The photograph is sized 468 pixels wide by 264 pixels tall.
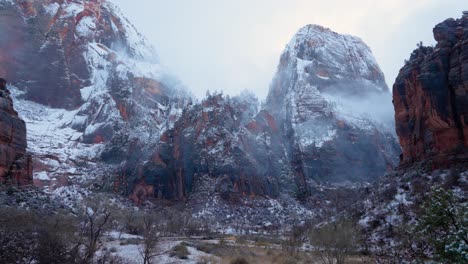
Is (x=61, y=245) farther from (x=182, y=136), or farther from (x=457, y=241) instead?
(x=182, y=136)

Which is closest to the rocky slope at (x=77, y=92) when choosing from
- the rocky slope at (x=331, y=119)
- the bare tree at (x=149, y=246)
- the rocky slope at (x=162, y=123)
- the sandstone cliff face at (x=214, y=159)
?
the rocky slope at (x=162, y=123)

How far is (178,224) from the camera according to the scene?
267 feet

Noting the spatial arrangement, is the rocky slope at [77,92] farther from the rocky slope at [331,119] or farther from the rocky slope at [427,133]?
the rocky slope at [427,133]

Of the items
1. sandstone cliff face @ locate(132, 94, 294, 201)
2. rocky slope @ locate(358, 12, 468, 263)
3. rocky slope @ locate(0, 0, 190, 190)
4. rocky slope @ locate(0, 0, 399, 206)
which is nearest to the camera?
rocky slope @ locate(358, 12, 468, 263)

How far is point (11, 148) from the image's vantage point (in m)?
51.1

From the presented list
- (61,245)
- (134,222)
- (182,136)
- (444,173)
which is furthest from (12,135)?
(182,136)

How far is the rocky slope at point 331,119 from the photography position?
486 feet

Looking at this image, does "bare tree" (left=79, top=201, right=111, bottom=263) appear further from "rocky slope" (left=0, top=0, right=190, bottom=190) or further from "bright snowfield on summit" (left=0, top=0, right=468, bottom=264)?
"rocky slope" (left=0, top=0, right=190, bottom=190)

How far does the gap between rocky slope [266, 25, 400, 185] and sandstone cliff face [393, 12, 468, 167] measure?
86281 millimetres

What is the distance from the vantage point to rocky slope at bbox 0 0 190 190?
13962cm

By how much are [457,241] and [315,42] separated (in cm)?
19655

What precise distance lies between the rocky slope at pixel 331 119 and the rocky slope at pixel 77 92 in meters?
53.7

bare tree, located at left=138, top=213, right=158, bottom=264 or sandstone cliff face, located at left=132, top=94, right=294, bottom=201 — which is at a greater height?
sandstone cliff face, located at left=132, top=94, right=294, bottom=201

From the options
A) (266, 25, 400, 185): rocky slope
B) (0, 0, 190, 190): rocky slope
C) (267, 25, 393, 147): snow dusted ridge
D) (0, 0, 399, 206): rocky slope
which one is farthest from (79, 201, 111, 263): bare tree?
(267, 25, 393, 147): snow dusted ridge
